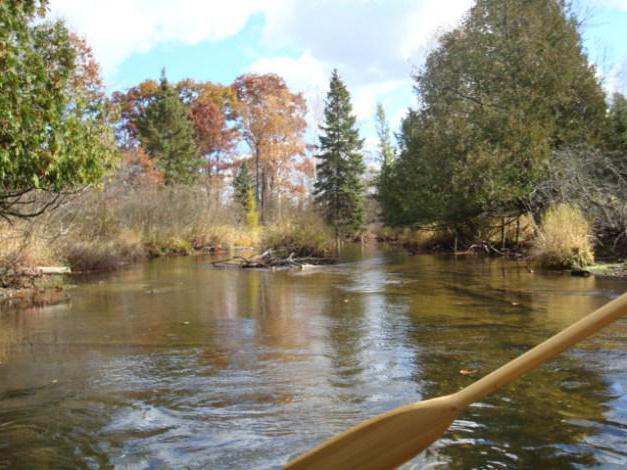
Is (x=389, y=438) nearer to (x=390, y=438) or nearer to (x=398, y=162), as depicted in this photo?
(x=390, y=438)

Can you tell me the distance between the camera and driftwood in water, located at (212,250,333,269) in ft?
66.3

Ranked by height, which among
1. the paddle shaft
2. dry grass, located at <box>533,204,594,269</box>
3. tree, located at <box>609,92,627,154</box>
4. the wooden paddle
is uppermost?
tree, located at <box>609,92,627,154</box>

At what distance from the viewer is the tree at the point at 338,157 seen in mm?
40656

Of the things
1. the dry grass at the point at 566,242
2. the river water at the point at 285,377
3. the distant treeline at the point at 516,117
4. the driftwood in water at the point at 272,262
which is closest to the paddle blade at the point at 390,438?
the river water at the point at 285,377

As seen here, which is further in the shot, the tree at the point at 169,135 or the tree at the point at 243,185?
the tree at the point at 243,185

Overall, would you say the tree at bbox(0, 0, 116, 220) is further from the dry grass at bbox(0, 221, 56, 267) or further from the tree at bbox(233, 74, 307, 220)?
the tree at bbox(233, 74, 307, 220)

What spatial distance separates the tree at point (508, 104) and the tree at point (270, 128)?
1860 centimetres

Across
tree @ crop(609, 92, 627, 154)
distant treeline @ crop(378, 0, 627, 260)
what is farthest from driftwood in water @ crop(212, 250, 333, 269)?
tree @ crop(609, 92, 627, 154)

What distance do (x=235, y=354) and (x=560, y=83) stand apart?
61.8 feet

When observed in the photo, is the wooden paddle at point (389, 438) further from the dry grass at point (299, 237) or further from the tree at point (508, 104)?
the tree at point (508, 104)

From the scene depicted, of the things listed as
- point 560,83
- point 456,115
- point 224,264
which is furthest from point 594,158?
point 224,264

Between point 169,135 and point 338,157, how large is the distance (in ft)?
37.8

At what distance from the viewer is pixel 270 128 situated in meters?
42.0

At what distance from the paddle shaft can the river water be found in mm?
1654
